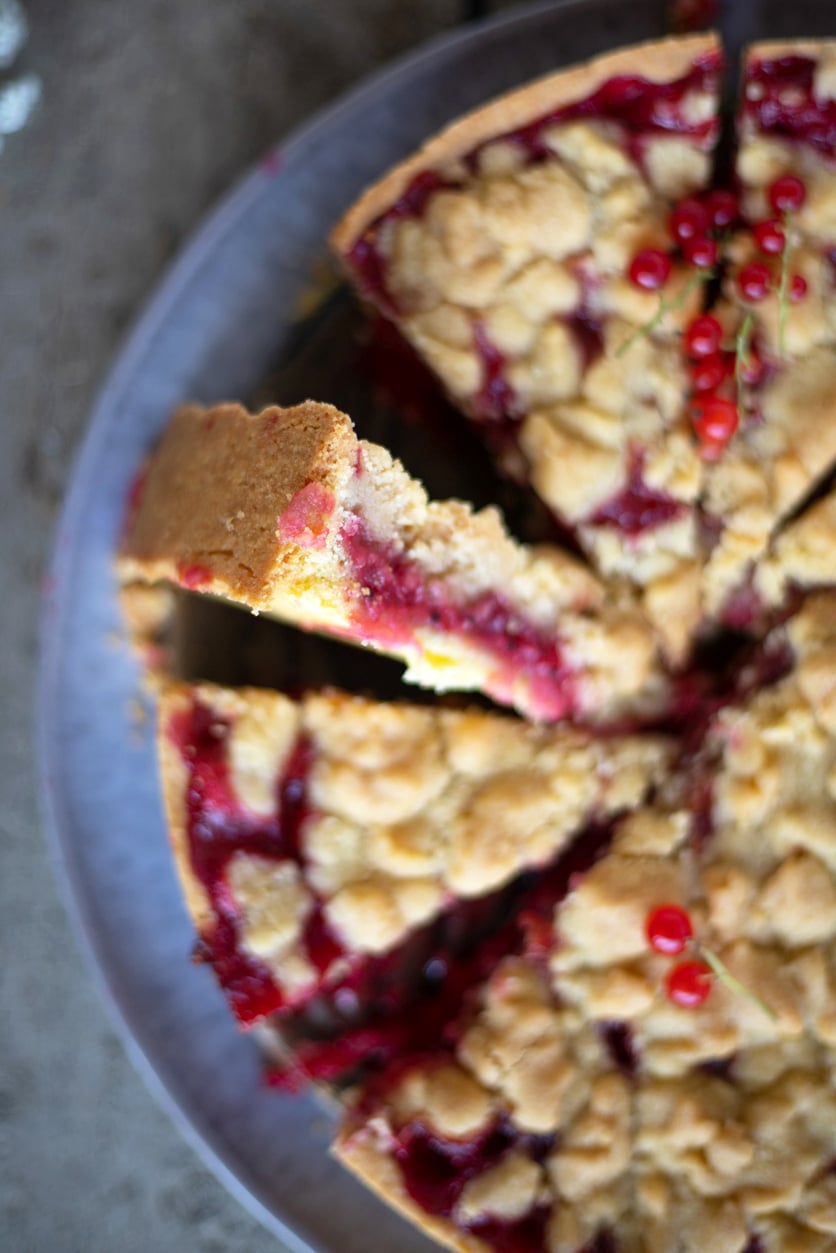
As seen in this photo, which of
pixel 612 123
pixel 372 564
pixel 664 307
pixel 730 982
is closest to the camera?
pixel 372 564

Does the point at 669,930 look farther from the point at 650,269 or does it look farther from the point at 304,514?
the point at 650,269

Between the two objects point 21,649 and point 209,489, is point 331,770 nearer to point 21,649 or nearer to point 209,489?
point 209,489

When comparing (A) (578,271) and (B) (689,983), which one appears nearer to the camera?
(B) (689,983)

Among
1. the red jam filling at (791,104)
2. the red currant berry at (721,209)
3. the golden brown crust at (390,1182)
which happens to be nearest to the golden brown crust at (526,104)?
the red jam filling at (791,104)

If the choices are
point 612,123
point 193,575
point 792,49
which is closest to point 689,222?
point 612,123

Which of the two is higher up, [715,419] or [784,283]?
[784,283]

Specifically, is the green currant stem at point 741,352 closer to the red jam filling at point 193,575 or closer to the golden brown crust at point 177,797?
the red jam filling at point 193,575
